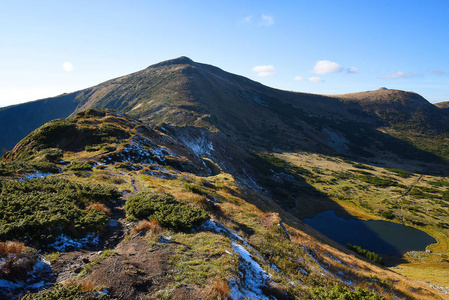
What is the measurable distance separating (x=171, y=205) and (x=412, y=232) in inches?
2640

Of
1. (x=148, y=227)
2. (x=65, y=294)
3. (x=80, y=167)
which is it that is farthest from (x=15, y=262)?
(x=80, y=167)

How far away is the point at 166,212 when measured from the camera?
13.8m

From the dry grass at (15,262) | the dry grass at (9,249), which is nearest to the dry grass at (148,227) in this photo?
the dry grass at (15,262)

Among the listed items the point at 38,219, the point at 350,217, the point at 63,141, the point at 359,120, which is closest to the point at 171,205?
the point at 38,219

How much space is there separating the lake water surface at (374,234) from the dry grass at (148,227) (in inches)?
2083

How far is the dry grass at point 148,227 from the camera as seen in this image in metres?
11.8

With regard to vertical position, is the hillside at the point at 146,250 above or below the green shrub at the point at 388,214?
above

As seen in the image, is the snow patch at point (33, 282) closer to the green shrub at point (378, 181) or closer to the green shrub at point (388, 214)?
the green shrub at point (388, 214)

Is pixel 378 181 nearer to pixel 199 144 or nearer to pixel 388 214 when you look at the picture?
pixel 388 214

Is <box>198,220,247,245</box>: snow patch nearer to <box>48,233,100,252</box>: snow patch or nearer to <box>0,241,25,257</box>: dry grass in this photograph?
<box>48,233,100,252</box>: snow patch

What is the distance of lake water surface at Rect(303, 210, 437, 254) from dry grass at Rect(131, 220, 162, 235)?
5292cm

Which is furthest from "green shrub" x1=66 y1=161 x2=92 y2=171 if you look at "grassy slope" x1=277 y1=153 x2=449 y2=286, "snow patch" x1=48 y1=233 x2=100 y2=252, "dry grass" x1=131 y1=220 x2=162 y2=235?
"grassy slope" x1=277 y1=153 x2=449 y2=286

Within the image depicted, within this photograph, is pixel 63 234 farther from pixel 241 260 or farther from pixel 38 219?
pixel 241 260

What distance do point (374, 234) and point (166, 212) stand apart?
197ft
